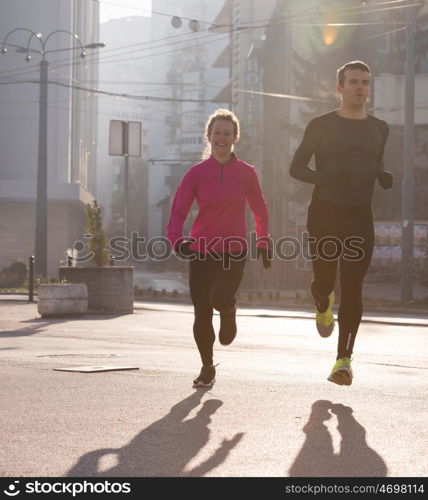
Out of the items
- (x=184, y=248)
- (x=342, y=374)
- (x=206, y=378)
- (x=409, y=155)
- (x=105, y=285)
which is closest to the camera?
(x=342, y=374)

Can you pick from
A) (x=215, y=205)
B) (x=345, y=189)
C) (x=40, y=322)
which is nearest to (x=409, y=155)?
(x=40, y=322)

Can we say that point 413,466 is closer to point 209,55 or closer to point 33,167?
point 33,167

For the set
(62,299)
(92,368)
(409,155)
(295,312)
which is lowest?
(295,312)

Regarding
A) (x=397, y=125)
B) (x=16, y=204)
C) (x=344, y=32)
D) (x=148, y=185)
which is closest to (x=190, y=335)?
(x=397, y=125)

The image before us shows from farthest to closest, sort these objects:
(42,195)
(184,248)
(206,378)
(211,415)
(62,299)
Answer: (42,195), (62,299), (206,378), (184,248), (211,415)

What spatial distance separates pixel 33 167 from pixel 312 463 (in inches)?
2544

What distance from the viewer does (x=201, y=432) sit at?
5973mm

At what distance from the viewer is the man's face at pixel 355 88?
A: 775 centimetres

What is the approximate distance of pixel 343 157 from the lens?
7.68m

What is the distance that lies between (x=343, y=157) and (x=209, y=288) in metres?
1.28

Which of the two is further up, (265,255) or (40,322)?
(265,255)

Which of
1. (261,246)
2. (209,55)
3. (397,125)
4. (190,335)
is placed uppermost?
(209,55)

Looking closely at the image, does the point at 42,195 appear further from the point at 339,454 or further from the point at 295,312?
the point at 339,454

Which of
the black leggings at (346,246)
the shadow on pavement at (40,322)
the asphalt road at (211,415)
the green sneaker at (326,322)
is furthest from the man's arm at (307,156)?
the shadow on pavement at (40,322)
